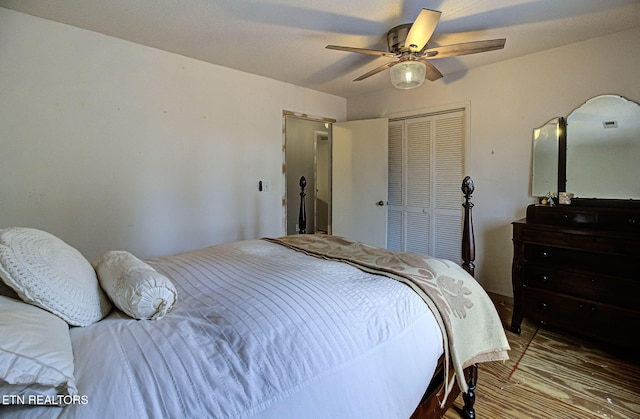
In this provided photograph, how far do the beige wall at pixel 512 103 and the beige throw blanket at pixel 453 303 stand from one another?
1952mm

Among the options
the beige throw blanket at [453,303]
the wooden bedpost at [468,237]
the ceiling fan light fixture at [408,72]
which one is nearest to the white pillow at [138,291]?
the beige throw blanket at [453,303]

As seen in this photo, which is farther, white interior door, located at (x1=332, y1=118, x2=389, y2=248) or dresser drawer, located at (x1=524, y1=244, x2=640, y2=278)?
white interior door, located at (x1=332, y1=118, x2=389, y2=248)

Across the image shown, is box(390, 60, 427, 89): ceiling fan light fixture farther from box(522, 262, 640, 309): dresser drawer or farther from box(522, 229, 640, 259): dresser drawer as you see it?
box(522, 262, 640, 309): dresser drawer

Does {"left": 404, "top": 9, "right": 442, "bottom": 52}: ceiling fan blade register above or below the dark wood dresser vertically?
above

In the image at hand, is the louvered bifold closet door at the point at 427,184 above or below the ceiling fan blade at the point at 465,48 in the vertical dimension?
below

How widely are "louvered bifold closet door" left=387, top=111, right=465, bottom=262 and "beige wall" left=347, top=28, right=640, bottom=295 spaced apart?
209mm

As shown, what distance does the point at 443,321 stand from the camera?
1238mm

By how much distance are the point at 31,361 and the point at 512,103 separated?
363 cm

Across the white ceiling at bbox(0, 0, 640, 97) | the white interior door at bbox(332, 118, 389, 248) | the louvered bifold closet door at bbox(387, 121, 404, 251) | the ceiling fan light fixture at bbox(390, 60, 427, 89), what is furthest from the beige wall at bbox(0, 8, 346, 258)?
the ceiling fan light fixture at bbox(390, 60, 427, 89)

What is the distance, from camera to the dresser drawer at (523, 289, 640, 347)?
204 cm

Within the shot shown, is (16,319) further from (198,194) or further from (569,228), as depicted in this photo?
(569,228)

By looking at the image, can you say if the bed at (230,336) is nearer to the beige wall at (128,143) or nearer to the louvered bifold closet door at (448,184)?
the beige wall at (128,143)

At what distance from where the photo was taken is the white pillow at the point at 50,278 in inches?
31.1

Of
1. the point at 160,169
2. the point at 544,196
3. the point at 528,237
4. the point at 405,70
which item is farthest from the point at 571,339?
the point at 160,169
